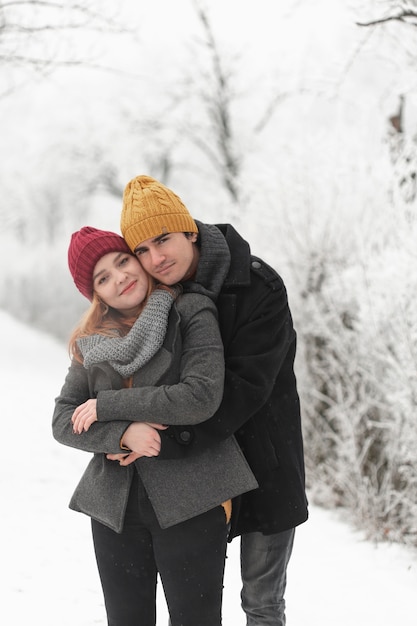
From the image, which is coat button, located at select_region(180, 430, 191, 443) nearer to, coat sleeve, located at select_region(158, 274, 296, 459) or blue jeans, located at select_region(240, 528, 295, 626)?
coat sleeve, located at select_region(158, 274, 296, 459)

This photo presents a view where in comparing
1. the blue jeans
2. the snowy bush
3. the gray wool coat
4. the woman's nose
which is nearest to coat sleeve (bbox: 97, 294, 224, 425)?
the gray wool coat

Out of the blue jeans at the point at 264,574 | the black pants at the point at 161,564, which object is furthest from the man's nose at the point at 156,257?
the blue jeans at the point at 264,574

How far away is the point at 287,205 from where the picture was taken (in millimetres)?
7973

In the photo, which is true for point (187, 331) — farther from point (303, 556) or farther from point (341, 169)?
point (341, 169)

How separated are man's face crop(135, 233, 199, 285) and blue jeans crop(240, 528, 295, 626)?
2.99 feet

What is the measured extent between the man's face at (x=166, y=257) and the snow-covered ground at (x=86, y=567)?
2.15 m

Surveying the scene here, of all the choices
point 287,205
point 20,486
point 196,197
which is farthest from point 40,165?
point 20,486

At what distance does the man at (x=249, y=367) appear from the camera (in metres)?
1.93

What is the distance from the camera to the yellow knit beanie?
2039mm

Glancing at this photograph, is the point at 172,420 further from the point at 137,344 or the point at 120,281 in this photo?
the point at 120,281

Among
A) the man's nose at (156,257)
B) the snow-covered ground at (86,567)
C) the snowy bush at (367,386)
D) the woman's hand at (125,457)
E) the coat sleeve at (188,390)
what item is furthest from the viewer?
the snowy bush at (367,386)

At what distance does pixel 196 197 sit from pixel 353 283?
13629 mm

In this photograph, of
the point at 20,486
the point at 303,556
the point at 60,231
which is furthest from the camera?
the point at 60,231

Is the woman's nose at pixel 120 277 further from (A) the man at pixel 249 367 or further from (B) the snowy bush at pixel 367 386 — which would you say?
(B) the snowy bush at pixel 367 386
